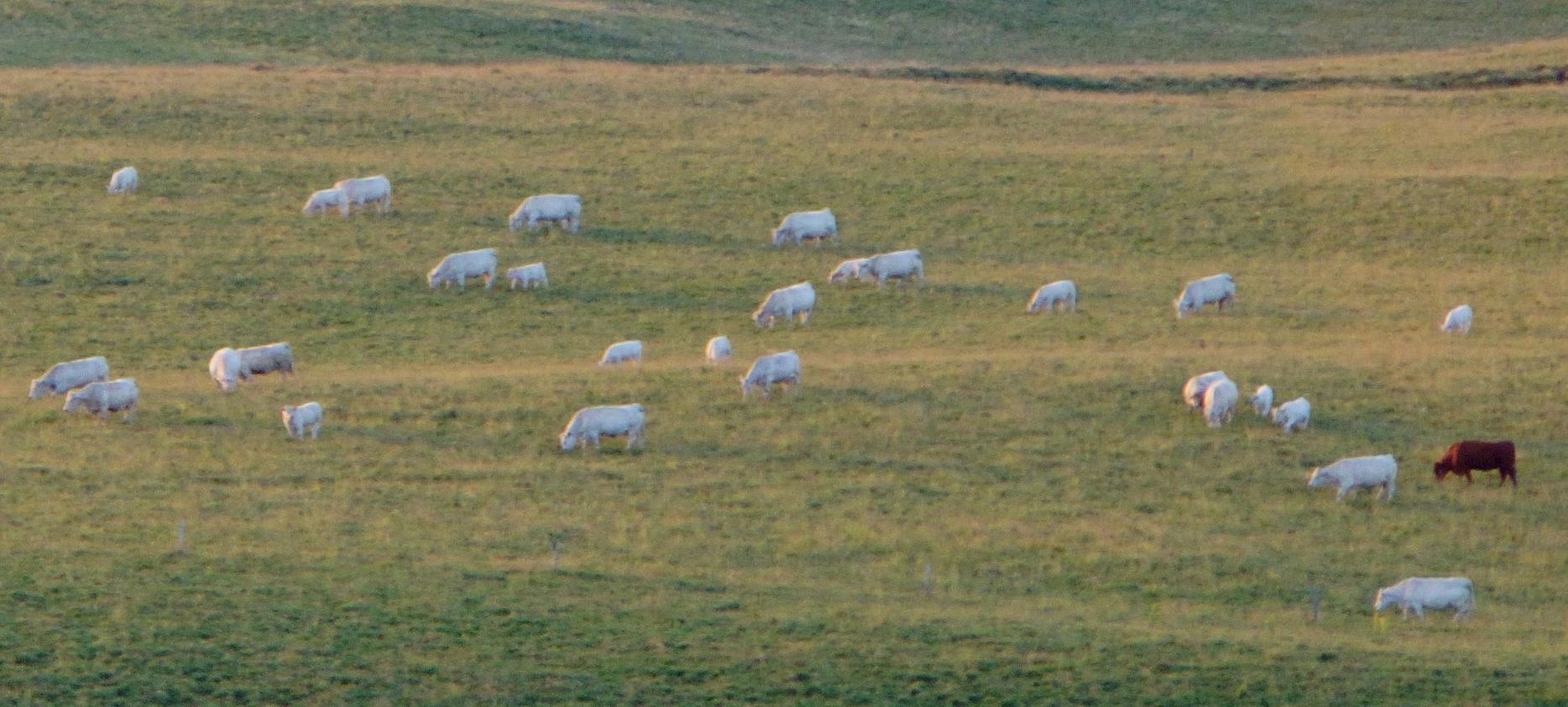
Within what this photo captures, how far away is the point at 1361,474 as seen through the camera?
84.1 ft

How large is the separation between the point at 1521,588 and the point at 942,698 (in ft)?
24.1

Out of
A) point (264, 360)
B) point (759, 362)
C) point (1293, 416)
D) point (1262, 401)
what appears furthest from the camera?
point (264, 360)

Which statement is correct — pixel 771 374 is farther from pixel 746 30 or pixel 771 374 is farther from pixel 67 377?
pixel 746 30

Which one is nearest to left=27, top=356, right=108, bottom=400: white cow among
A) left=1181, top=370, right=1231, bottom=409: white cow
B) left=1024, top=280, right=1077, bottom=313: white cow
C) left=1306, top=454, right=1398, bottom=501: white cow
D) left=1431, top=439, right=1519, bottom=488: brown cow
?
left=1024, top=280, right=1077, bottom=313: white cow

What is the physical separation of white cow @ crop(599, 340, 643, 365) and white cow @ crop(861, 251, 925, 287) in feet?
20.6

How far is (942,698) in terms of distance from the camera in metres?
19.6

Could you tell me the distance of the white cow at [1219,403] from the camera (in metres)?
28.4

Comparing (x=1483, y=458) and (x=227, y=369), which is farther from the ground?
(x=227, y=369)

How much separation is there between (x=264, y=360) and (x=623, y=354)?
540 cm

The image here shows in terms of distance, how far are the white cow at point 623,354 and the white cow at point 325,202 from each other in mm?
11008

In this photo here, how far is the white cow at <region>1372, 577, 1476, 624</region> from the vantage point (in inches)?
850

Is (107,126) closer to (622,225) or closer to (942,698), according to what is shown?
(622,225)

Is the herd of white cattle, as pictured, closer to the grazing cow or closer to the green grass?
the grazing cow

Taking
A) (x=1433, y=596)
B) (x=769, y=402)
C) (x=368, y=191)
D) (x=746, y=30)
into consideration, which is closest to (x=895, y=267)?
(x=769, y=402)
